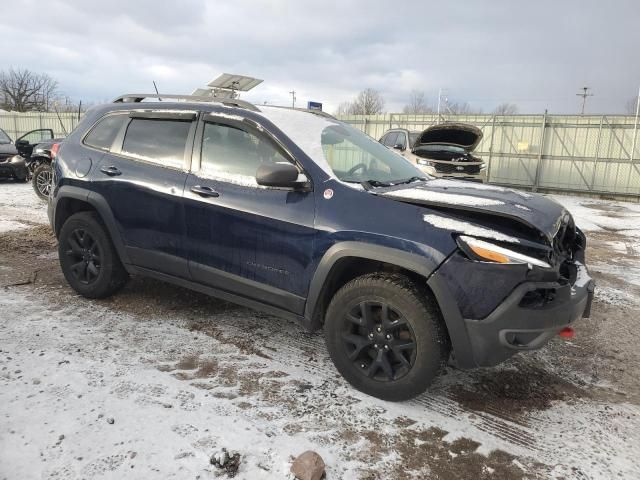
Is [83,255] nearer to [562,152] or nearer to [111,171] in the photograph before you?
[111,171]

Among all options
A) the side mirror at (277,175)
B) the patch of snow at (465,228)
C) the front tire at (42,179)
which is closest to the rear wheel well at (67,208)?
the side mirror at (277,175)

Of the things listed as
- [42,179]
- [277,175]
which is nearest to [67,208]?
[277,175]

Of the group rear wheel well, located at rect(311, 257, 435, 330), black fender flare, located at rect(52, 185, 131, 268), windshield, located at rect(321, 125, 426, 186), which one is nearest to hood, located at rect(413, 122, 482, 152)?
windshield, located at rect(321, 125, 426, 186)

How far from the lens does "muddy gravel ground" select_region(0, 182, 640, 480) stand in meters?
2.36

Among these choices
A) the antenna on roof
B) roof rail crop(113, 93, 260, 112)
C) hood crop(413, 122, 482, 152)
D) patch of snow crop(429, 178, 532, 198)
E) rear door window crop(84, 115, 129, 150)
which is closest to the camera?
patch of snow crop(429, 178, 532, 198)

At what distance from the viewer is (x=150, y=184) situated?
145 inches

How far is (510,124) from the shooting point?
17.2m

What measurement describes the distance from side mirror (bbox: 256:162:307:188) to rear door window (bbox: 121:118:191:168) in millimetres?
931

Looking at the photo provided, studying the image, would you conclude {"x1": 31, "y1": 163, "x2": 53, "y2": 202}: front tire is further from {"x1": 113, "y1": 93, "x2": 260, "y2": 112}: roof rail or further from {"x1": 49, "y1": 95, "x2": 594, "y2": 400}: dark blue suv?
{"x1": 113, "y1": 93, "x2": 260, "y2": 112}: roof rail

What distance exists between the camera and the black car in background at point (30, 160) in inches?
405

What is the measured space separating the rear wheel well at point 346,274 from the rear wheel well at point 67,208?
2.39 meters

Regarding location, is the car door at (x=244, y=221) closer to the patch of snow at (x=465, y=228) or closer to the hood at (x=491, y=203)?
the hood at (x=491, y=203)

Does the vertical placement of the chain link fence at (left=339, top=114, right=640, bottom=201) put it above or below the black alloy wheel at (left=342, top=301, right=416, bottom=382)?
above

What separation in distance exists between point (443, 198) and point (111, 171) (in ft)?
8.91
